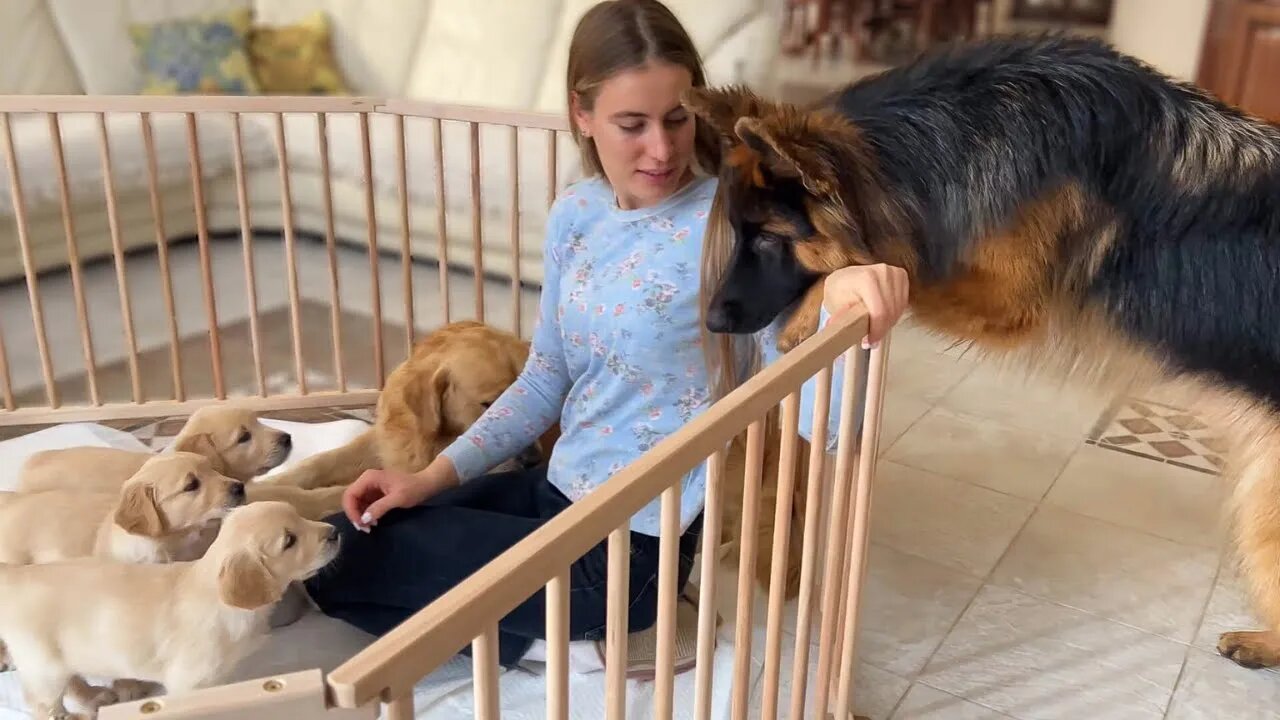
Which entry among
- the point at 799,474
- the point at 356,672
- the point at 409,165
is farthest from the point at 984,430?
the point at 356,672

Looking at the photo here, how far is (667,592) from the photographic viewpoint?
0.78 metres

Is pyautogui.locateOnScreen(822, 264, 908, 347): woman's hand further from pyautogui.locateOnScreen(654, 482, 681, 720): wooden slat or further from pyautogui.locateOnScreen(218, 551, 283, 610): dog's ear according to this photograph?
pyautogui.locateOnScreen(218, 551, 283, 610): dog's ear

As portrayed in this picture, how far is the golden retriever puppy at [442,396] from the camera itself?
1.72 metres

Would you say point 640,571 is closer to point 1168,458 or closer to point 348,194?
point 1168,458

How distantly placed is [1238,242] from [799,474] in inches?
27.8

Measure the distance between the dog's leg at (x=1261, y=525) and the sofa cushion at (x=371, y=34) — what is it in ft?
10.0

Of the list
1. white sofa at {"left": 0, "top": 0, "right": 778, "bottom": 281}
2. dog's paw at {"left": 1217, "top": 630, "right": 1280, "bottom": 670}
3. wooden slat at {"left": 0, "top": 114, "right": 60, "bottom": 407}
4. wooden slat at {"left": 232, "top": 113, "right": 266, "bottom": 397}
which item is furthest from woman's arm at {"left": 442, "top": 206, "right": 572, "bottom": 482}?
white sofa at {"left": 0, "top": 0, "right": 778, "bottom": 281}

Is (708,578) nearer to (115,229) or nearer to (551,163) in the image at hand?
(551,163)

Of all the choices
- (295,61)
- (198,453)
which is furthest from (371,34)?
(198,453)

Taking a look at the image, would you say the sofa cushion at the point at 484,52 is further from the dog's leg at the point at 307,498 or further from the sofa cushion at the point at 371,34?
the dog's leg at the point at 307,498

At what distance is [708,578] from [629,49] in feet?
2.28

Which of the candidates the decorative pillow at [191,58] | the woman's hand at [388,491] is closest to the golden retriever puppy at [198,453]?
the woman's hand at [388,491]

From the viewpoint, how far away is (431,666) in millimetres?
561

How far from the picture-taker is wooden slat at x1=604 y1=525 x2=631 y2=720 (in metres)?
0.70
